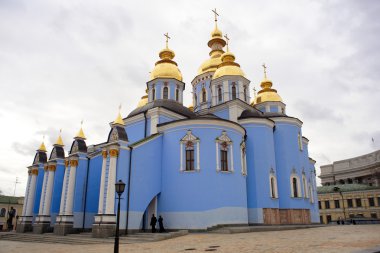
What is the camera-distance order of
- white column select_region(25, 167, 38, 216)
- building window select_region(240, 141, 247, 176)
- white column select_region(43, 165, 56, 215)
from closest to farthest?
building window select_region(240, 141, 247, 176) → white column select_region(43, 165, 56, 215) → white column select_region(25, 167, 38, 216)

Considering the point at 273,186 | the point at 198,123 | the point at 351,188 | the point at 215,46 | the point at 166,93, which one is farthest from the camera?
the point at 351,188

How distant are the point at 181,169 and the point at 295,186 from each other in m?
10.4

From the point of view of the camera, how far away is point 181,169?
66.1 feet

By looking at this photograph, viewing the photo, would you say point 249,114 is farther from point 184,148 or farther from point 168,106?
point 184,148

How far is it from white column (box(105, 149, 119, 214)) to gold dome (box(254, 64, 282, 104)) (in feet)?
55.3

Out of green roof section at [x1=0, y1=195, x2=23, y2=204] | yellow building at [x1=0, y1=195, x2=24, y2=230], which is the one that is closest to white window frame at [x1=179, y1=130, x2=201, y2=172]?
yellow building at [x1=0, y1=195, x2=24, y2=230]

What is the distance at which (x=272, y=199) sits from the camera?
2306cm

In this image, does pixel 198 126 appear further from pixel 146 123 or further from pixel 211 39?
pixel 211 39

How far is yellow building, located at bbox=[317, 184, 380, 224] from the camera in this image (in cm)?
4572

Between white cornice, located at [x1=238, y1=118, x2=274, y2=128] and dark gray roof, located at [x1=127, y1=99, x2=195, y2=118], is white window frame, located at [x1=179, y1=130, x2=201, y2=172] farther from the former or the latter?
white cornice, located at [x1=238, y1=118, x2=274, y2=128]

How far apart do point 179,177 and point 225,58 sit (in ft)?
46.5

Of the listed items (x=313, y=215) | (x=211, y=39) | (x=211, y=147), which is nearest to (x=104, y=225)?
(x=211, y=147)

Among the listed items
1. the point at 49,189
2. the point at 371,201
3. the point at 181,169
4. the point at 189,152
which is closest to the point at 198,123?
the point at 189,152

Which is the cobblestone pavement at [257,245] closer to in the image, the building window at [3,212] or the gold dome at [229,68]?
the gold dome at [229,68]
